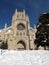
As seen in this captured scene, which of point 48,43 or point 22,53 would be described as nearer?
point 22,53

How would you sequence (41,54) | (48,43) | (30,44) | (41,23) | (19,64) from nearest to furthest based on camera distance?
(19,64) → (41,54) → (48,43) → (41,23) → (30,44)

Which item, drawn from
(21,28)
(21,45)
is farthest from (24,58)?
(21,28)

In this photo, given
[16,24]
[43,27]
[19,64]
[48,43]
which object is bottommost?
[19,64]

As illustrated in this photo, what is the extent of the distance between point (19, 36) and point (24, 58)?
138ft

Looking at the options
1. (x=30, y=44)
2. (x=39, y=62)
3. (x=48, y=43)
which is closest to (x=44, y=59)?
(x=39, y=62)

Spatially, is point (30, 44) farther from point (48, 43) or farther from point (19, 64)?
point (19, 64)

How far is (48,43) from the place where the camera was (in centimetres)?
2669

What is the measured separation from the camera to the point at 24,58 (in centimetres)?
1502

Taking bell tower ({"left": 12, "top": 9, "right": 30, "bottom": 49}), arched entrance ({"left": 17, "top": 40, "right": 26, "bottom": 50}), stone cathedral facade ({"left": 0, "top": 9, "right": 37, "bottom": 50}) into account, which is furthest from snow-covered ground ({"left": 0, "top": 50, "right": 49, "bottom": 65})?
Answer: arched entrance ({"left": 17, "top": 40, "right": 26, "bottom": 50})

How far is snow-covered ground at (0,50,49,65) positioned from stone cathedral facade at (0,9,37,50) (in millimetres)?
36607

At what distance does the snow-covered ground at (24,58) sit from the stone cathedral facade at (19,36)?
36607 mm

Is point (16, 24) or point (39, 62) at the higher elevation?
point (16, 24)

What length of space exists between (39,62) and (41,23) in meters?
15.4

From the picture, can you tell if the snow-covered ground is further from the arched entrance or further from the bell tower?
the arched entrance
